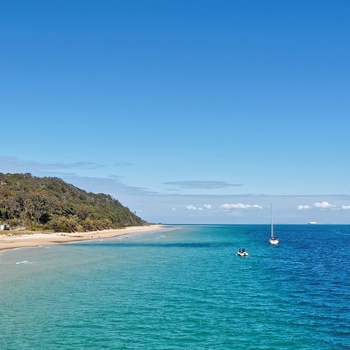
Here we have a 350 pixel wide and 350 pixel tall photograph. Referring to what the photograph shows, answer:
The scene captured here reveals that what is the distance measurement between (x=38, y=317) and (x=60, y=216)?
148 meters

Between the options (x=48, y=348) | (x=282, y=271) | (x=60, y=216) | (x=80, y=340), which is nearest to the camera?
(x=48, y=348)

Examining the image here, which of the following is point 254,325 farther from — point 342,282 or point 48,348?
point 342,282

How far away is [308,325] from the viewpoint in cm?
3111

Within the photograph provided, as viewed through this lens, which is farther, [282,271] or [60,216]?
[60,216]

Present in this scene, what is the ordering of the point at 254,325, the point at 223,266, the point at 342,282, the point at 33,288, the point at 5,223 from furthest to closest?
the point at 5,223
the point at 223,266
the point at 342,282
the point at 33,288
the point at 254,325

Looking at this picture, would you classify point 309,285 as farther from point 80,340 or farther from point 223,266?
point 80,340

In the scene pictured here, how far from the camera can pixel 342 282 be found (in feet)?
172

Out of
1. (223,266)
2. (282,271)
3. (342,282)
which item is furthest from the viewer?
(223,266)

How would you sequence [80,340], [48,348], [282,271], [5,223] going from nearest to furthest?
[48,348]
[80,340]
[282,271]
[5,223]

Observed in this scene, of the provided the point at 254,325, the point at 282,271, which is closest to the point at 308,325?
the point at 254,325

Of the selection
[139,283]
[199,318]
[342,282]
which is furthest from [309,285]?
[199,318]

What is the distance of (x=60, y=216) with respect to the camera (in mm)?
176250

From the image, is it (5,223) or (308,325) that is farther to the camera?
(5,223)

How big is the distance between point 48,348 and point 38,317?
7698mm
